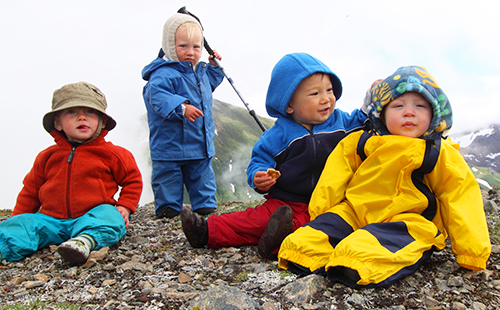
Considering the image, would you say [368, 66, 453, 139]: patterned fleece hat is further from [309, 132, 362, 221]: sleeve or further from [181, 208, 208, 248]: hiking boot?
[181, 208, 208, 248]: hiking boot

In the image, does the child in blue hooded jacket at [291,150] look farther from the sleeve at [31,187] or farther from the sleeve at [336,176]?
the sleeve at [31,187]

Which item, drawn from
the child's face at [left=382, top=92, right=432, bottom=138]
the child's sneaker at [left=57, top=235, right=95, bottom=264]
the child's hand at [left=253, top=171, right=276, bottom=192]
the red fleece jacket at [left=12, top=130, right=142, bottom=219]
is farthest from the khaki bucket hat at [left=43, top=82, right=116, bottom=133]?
the child's face at [left=382, top=92, right=432, bottom=138]

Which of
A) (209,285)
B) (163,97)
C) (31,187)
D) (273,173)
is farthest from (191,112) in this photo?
(209,285)

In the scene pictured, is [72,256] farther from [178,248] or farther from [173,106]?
[173,106]

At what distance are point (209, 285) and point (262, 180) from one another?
145 centimetres

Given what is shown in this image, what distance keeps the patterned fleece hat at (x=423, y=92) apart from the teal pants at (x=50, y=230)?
3.79 metres

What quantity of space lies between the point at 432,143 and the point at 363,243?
1.39 m

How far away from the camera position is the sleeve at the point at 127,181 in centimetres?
549

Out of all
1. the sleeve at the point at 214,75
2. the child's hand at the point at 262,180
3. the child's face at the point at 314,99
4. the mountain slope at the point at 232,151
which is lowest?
the mountain slope at the point at 232,151

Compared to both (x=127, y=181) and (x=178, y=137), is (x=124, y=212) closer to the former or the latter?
(x=127, y=181)

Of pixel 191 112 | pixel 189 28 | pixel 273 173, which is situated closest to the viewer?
pixel 273 173

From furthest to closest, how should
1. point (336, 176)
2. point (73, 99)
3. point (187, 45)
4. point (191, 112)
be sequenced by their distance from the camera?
point (187, 45), point (191, 112), point (73, 99), point (336, 176)

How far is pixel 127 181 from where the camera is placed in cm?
555

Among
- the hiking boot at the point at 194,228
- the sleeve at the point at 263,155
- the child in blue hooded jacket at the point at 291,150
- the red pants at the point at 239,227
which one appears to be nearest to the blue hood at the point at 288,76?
the child in blue hooded jacket at the point at 291,150
